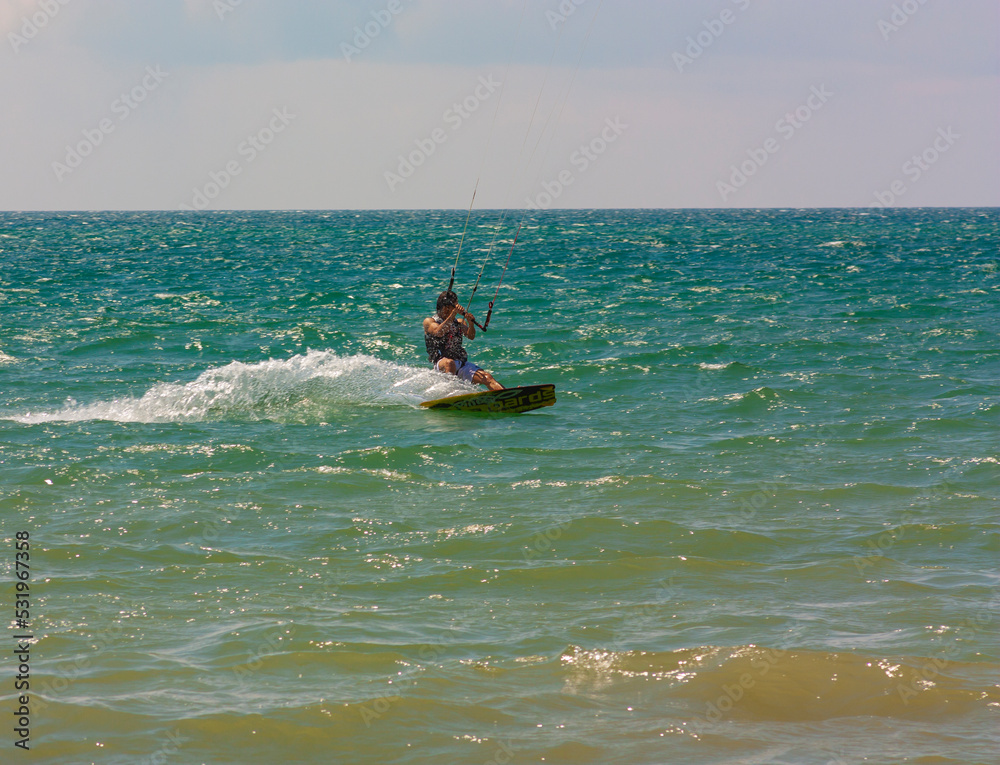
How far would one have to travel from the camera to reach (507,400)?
542 inches

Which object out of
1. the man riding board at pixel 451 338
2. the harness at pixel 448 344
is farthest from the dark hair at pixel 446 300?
the harness at pixel 448 344

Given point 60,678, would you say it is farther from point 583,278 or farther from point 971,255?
point 971,255

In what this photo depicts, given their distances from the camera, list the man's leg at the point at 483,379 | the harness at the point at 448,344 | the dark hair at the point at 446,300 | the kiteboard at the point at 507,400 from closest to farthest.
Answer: the kiteboard at the point at 507,400 → the man's leg at the point at 483,379 → the dark hair at the point at 446,300 → the harness at the point at 448,344

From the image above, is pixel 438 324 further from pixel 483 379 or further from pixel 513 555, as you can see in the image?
pixel 513 555

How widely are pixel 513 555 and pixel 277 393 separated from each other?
8.20m

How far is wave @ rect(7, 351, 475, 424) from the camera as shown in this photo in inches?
526

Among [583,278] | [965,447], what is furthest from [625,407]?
[583,278]

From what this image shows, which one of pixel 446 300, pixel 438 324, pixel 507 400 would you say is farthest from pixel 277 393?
pixel 507 400

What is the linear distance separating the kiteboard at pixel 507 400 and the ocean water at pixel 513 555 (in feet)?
0.73

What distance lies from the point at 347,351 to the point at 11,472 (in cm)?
996

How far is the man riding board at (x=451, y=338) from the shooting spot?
14797 millimetres

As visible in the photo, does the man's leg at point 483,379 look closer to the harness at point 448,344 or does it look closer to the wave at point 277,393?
the wave at point 277,393

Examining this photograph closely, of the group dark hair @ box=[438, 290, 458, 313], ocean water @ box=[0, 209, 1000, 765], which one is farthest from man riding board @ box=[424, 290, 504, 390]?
ocean water @ box=[0, 209, 1000, 765]

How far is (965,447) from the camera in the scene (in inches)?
437
